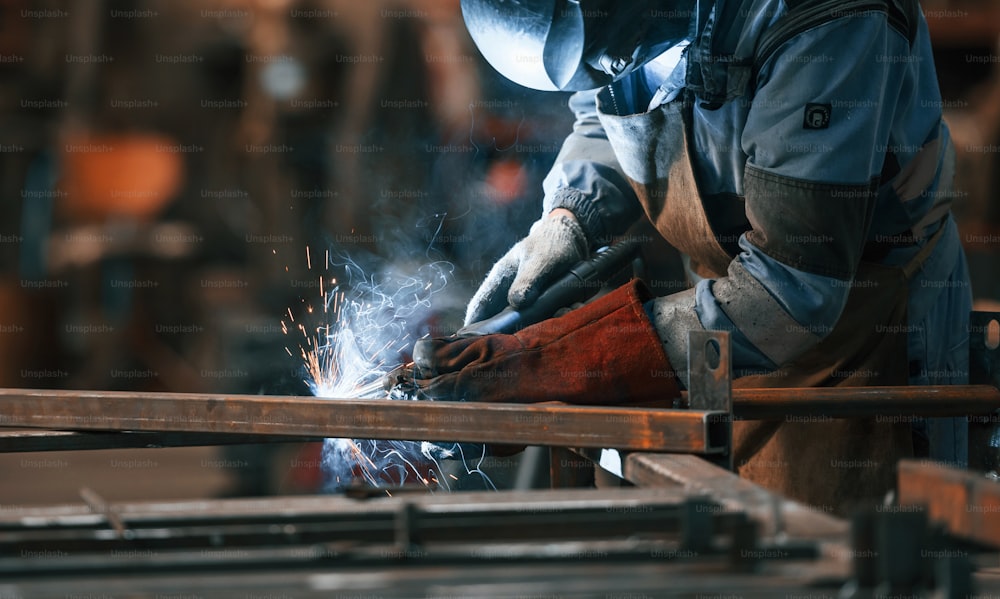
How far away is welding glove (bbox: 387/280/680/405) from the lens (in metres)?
2.01

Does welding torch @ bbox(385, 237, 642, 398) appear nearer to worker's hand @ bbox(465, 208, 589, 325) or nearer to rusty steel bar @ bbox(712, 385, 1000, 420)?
worker's hand @ bbox(465, 208, 589, 325)

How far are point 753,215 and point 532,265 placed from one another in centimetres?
55

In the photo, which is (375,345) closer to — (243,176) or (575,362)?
(575,362)

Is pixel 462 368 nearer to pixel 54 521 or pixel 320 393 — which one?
pixel 320 393

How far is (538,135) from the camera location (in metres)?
2.51

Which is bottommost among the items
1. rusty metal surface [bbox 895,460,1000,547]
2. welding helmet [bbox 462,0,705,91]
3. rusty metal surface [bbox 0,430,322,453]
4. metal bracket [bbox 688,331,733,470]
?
rusty metal surface [bbox 0,430,322,453]

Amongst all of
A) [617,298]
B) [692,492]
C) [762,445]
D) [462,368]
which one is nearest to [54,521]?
[692,492]

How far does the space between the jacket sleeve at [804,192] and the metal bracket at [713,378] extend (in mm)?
346

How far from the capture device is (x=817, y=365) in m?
2.19

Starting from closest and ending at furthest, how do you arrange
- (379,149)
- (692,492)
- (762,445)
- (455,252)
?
(692,492)
(762,445)
(455,252)
(379,149)

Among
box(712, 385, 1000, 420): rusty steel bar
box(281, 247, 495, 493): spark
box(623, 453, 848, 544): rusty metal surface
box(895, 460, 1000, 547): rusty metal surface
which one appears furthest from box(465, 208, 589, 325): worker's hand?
box(895, 460, 1000, 547): rusty metal surface

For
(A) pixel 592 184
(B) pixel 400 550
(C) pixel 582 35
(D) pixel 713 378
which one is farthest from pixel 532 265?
(B) pixel 400 550

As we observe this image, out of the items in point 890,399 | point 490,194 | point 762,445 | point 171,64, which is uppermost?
point 171,64

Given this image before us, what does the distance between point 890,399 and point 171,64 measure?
2.68 metres
